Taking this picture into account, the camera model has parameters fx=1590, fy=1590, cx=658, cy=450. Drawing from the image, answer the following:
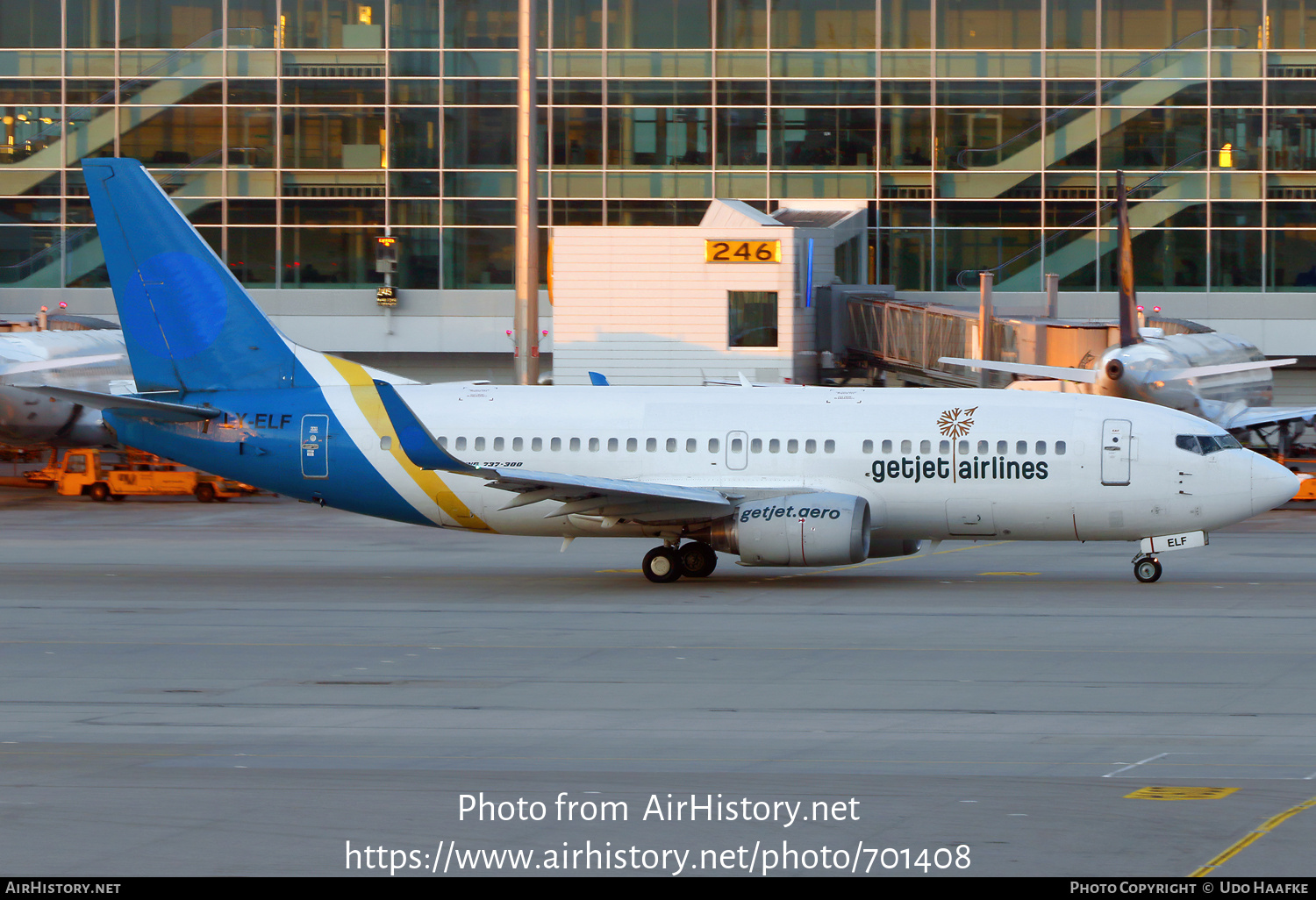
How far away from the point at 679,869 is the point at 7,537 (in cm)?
2861

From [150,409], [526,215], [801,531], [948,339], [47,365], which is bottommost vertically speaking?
[801,531]

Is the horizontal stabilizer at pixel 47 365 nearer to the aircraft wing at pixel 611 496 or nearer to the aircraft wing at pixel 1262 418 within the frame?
the aircraft wing at pixel 611 496

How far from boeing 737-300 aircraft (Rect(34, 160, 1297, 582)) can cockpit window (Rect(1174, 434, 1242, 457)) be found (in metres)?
0.03

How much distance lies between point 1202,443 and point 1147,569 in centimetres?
229

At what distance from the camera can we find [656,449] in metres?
27.2

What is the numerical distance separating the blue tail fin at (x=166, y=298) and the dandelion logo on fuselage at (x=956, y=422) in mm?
11414

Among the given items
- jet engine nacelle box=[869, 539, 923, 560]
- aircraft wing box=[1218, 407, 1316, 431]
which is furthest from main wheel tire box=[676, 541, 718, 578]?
aircraft wing box=[1218, 407, 1316, 431]

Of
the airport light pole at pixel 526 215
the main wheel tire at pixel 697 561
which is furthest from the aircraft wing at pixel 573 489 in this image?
the airport light pole at pixel 526 215

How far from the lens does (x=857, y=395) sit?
27.6 meters

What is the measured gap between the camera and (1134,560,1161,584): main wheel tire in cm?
2662

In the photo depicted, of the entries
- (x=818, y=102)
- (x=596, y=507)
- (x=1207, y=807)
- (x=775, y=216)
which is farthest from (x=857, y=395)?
(x=818, y=102)

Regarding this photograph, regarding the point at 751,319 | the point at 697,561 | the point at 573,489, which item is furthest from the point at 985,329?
the point at 573,489

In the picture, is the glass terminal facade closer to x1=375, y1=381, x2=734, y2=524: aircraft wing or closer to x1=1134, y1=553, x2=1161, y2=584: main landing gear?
x1=1134, y1=553, x2=1161, y2=584: main landing gear

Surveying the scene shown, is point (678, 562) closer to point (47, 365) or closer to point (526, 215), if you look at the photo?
point (526, 215)
